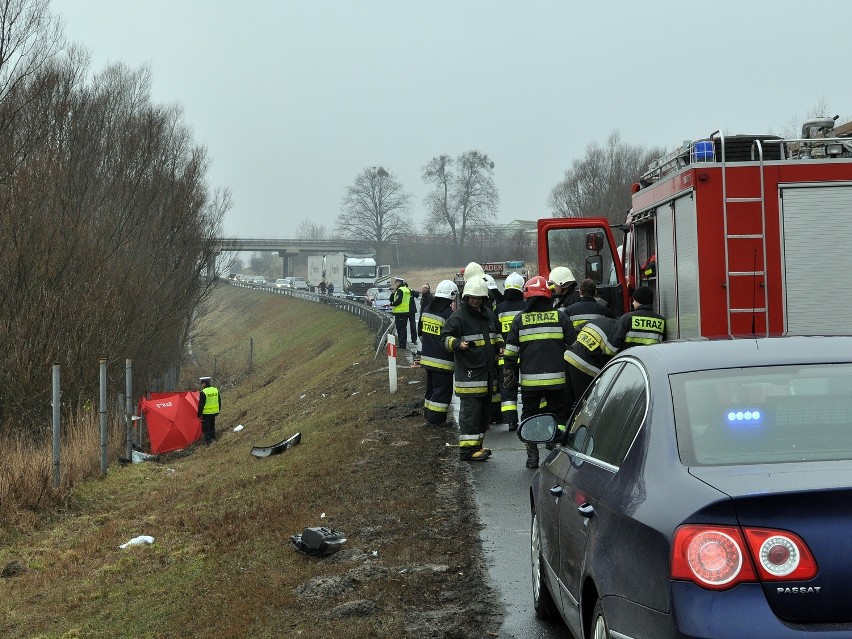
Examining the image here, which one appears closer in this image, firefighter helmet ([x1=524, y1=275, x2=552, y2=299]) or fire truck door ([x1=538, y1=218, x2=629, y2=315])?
firefighter helmet ([x1=524, y1=275, x2=552, y2=299])

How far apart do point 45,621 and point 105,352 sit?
49.1 ft

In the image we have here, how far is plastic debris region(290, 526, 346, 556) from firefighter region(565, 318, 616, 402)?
331cm

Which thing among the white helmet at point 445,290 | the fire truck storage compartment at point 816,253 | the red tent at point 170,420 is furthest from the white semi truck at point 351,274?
the fire truck storage compartment at point 816,253

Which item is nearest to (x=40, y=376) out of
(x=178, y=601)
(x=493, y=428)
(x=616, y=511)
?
(x=493, y=428)

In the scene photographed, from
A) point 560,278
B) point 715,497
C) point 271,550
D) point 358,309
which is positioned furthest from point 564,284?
point 358,309

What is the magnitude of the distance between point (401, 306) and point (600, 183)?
158ft

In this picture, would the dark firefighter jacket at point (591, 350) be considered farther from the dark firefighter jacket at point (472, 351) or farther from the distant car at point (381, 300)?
the distant car at point (381, 300)

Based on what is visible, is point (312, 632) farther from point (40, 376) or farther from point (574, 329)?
point (40, 376)

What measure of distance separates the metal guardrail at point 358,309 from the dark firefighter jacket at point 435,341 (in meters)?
15.6

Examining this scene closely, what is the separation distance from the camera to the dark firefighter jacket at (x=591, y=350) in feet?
34.6

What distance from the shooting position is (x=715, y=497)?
3.19 m

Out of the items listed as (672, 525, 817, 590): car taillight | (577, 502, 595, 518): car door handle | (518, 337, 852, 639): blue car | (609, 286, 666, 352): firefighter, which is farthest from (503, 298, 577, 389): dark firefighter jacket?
(672, 525, 817, 590): car taillight

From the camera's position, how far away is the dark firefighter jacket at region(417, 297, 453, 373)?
13.0 m

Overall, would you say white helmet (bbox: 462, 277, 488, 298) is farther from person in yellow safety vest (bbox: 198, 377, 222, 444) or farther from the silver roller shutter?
person in yellow safety vest (bbox: 198, 377, 222, 444)
